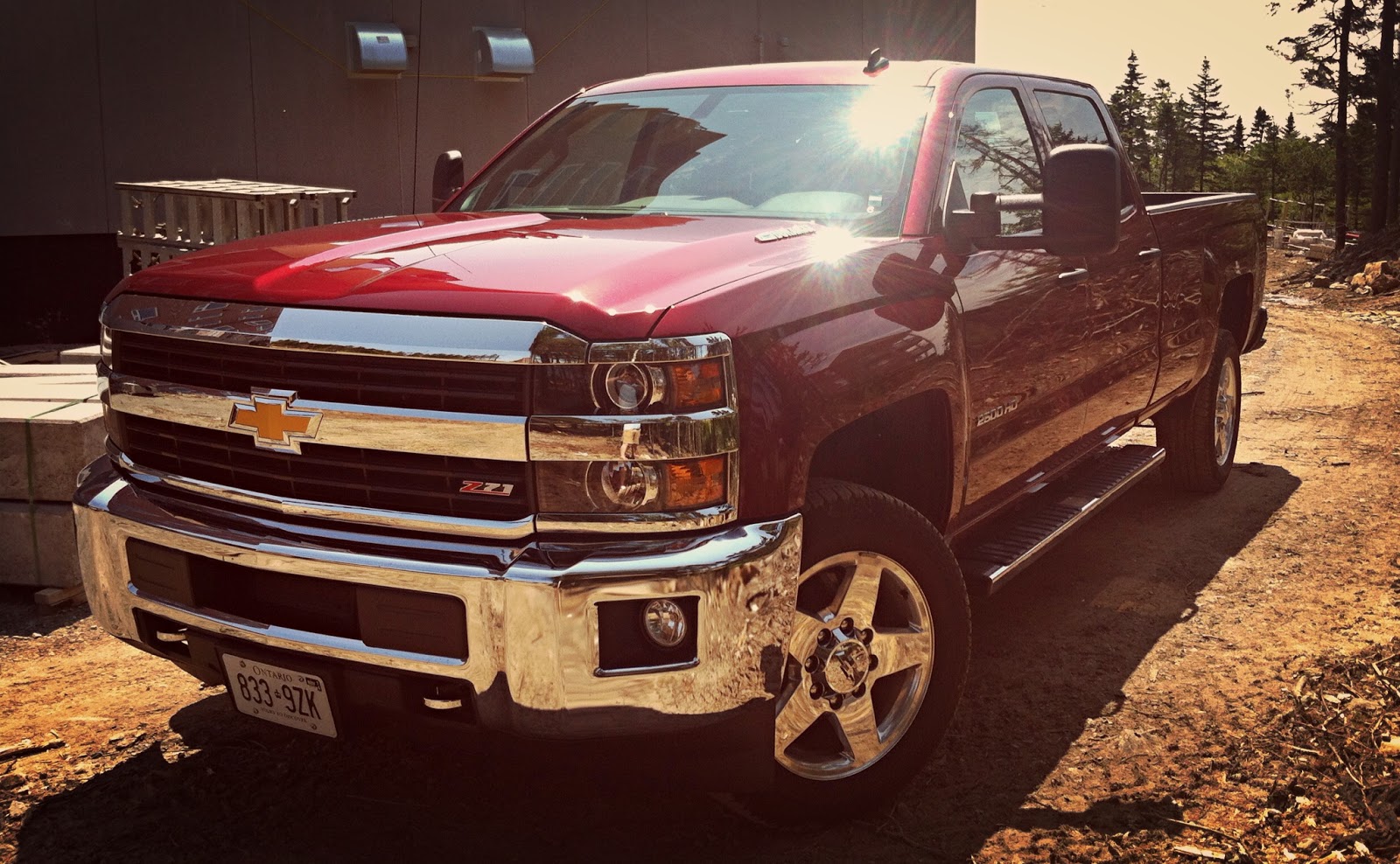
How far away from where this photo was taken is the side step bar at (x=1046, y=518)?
404 centimetres

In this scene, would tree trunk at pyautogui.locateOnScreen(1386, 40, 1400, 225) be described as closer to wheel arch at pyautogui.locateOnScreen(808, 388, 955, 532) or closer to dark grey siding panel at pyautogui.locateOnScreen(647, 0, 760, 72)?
dark grey siding panel at pyautogui.locateOnScreen(647, 0, 760, 72)

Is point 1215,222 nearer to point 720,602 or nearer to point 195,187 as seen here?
point 720,602

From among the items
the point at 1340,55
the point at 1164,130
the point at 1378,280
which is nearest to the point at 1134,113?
the point at 1164,130

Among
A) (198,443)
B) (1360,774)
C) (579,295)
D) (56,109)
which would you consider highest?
(56,109)

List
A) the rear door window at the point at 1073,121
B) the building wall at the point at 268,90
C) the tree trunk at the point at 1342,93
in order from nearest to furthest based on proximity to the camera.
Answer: the rear door window at the point at 1073,121, the building wall at the point at 268,90, the tree trunk at the point at 1342,93

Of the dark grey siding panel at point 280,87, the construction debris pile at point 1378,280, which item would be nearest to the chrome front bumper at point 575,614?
the dark grey siding panel at point 280,87

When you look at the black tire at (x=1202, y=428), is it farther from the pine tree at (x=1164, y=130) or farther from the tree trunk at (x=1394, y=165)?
the pine tree at (x=1164, y=130)

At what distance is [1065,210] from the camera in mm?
3734

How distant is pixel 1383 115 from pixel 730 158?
4552cm

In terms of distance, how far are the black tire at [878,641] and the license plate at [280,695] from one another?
101cm

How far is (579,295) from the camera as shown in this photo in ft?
9.14

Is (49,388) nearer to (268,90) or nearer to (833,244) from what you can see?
(833,244)

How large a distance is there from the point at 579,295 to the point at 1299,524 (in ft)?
15.2

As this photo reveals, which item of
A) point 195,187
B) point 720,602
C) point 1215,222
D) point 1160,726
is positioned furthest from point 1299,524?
point 195,187
